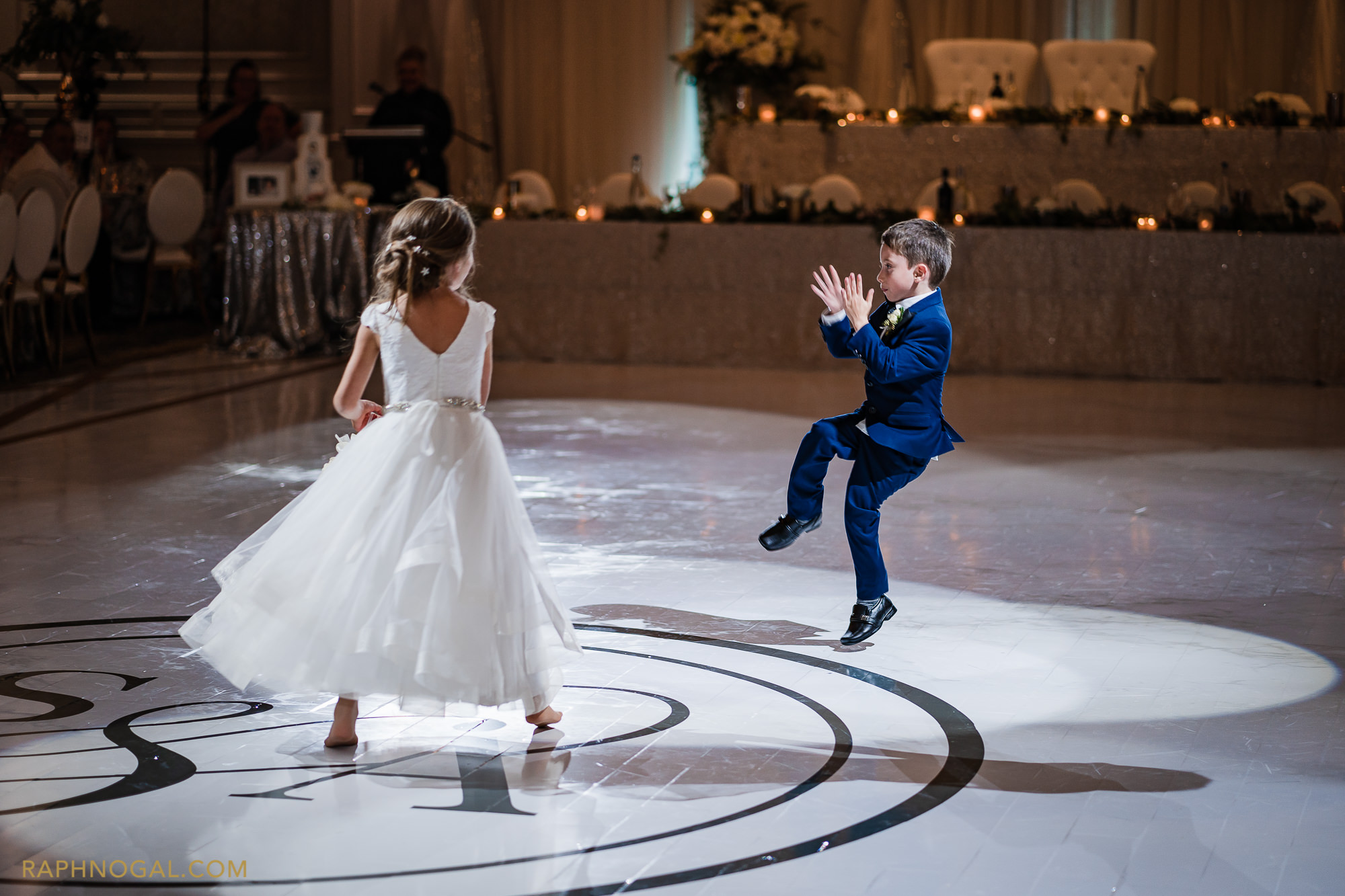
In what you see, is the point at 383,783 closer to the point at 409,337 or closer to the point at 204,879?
the point at 204,879

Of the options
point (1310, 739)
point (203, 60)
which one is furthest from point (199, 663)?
point (203, 60)

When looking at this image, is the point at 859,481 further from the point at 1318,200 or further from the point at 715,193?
the point at 715,193

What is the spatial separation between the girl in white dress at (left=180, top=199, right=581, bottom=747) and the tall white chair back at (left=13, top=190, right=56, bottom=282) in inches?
233

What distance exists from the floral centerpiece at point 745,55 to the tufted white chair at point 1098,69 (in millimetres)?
2276

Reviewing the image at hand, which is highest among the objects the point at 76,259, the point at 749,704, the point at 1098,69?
the point at 1098,69

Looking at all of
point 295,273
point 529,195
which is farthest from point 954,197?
point 295,273

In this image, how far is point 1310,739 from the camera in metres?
3.14

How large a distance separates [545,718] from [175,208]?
28.3 ft

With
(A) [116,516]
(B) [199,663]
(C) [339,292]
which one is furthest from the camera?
(C) [339,292]

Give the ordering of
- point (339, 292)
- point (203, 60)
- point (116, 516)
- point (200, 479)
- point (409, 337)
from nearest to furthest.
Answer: point (409, 337) → point (116, 516) → point (200, 479) → point (339, 292) → point (203, 60)

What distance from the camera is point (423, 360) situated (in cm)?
292

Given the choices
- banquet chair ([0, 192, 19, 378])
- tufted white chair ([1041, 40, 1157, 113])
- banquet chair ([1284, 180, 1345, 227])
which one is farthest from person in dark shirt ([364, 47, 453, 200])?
banquet chair ([1284, 180, 1345, 227])

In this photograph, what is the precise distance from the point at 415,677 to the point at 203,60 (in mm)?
12222

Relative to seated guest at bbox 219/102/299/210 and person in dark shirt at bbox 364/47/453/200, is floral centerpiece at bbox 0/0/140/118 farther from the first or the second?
person in dark shirt at bbox 364/47/453/200
